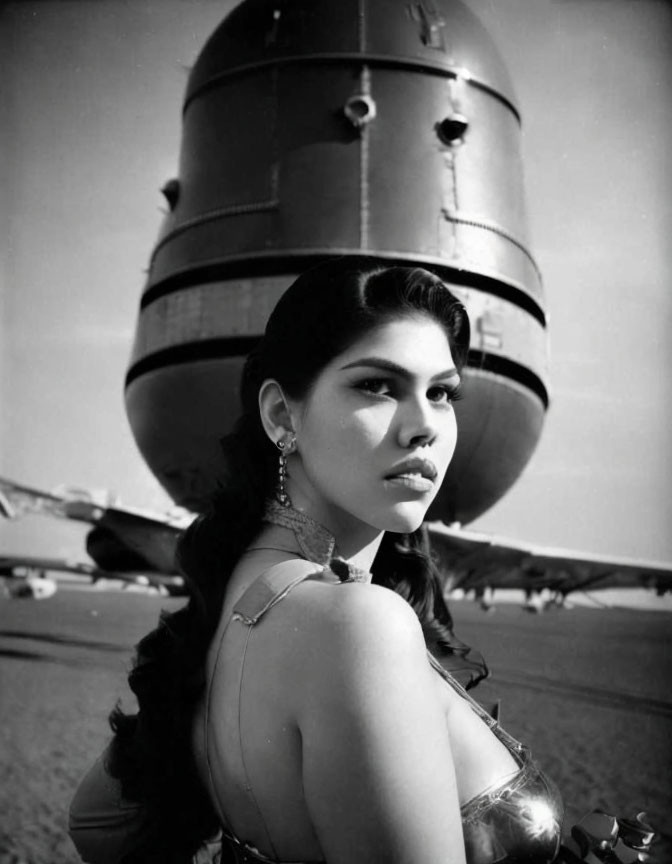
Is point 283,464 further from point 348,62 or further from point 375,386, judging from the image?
point 348,62

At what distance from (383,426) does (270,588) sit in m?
0.24

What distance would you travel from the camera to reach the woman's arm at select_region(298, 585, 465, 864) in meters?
0.71

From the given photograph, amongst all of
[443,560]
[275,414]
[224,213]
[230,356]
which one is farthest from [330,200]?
[443,560]

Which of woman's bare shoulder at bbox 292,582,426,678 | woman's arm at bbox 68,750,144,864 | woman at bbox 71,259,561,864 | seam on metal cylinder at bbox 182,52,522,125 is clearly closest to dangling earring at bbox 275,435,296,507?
woman at bbox 71,259,561,864

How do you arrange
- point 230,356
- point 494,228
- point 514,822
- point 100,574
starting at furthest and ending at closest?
1. point 100,574
2. point 494,228
3. point 230,356
4. point 514,822

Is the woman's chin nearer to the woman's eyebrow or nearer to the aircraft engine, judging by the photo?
the woman's eyebrow

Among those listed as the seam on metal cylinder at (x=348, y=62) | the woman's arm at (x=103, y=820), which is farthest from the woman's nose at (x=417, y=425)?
the seam on metal cylinder at (x=348, y=62)

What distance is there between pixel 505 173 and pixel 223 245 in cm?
133

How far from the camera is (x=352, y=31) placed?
3184mm

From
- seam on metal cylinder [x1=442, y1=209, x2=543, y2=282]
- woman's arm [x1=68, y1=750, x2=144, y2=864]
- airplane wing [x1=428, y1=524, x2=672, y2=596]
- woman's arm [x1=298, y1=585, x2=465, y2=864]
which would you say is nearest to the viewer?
woman's arm [x1=298, y1=585, x2=465, y2=864]

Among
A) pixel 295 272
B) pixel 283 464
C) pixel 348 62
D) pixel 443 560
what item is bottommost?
pixel 443 560

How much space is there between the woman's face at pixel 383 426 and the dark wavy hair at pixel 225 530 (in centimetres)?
3

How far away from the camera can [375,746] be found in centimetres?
71

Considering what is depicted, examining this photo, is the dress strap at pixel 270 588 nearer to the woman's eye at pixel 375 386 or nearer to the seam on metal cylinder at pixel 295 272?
the woman's eye at pixel 375 386
